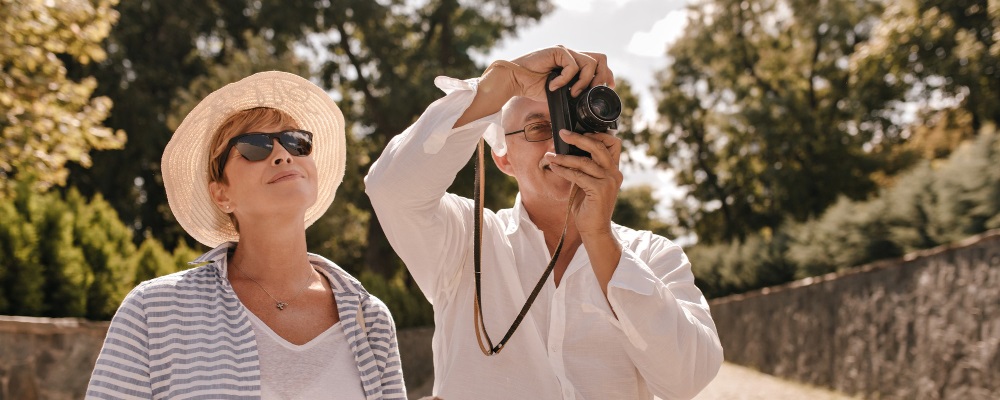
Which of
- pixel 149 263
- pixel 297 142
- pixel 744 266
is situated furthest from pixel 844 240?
pixel 297 142

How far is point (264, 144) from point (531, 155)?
0.84 metres

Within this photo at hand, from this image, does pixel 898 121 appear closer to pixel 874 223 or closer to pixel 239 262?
pixel 874 223

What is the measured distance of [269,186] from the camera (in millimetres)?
2488

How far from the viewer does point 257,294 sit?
2.49 meters

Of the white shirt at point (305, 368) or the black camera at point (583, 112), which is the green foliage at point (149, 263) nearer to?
the white shirt at point (305, 368)

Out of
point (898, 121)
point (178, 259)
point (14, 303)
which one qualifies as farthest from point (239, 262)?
point (898, 121)

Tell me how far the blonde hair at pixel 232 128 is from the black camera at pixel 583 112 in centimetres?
83

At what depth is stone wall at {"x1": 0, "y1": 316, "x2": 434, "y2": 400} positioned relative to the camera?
655 centimetres

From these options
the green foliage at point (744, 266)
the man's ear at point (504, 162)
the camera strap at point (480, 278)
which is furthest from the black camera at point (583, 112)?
the green foliage at point (744, 266)

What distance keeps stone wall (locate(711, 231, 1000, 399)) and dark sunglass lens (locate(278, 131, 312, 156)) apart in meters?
7.65

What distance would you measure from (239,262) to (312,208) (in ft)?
1.28

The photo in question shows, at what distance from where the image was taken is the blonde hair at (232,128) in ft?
8.54

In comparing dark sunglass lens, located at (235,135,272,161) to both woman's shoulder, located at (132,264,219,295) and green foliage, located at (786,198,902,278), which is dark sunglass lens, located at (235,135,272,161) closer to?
woman's shoulder, located at (132,264,219,295)

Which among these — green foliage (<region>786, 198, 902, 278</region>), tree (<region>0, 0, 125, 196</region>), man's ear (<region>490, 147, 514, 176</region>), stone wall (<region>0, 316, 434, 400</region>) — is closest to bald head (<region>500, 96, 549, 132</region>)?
man's ear (<region>490, 147, 514, 176</region>)
